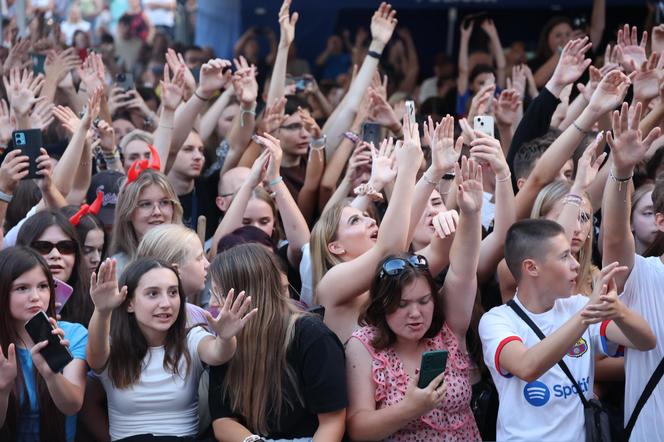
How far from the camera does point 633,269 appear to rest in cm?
440

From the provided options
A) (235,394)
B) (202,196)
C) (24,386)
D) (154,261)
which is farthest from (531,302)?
(202,196)

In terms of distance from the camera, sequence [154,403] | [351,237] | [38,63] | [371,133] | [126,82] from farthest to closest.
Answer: [38,63] < [126,82] < [371,133] < [351,237] < [154,403]

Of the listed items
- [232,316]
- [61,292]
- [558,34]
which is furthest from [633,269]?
[558,34]

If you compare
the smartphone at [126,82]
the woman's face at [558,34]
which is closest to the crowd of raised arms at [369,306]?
the smartphone at [126,82]

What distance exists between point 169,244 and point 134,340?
0.64 m

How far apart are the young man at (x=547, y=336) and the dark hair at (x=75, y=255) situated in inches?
75.2

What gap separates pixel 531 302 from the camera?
4.49 metres

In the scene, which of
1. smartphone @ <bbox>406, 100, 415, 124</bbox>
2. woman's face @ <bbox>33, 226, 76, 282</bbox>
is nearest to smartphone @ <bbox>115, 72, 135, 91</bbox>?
woman's face @ <bbox>33, 226, 76, 282</bbox>

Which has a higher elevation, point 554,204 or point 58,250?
point 554,204

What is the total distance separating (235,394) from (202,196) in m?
2.92

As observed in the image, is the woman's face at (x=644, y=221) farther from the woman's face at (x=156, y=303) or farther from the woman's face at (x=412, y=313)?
the woman's face at (x=156, y=303)

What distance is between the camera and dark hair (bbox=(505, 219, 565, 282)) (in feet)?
14.8

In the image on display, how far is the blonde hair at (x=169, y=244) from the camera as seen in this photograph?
501 cm

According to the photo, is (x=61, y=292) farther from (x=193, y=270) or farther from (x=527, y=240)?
(x=527, y=240)
